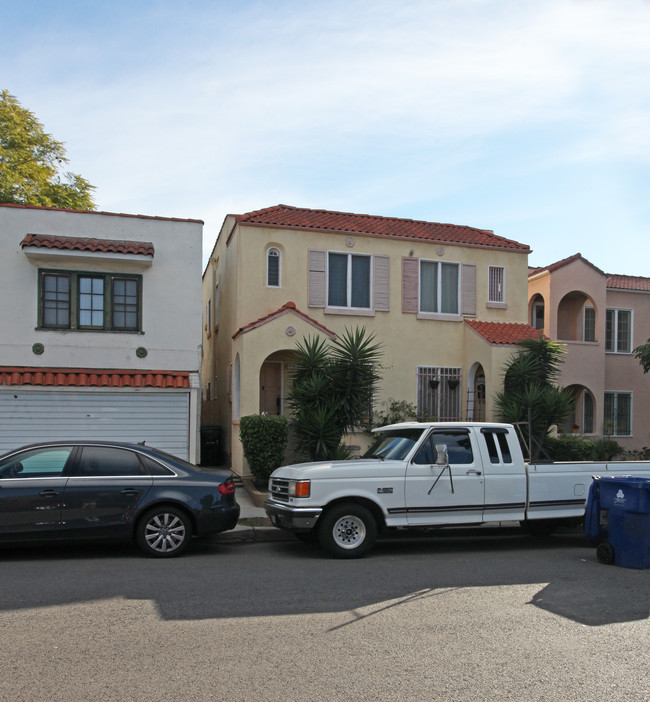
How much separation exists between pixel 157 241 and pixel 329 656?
12.2 m

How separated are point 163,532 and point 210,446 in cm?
1003

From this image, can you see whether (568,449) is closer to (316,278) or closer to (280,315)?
(316,278)

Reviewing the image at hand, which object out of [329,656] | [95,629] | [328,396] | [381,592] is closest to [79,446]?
[95,629]

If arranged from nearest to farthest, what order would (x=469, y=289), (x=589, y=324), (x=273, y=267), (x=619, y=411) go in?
(x=273, y=267) → (x=469, y=289) → (x=589, y=324) → (x=619, y=411)

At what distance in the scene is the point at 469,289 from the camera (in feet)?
65.3

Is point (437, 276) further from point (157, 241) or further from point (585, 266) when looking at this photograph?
point (157, 241)

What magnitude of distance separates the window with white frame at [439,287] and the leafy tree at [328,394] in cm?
437

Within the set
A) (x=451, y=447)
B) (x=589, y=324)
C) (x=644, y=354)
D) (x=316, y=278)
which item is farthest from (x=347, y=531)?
(x=589, y=324)

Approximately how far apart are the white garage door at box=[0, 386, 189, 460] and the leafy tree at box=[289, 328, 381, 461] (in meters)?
2.51

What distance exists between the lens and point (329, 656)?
18.0 ft

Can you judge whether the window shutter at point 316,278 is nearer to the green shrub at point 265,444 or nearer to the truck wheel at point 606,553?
the green shrub at point 265,444

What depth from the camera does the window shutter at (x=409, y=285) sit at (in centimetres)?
1931

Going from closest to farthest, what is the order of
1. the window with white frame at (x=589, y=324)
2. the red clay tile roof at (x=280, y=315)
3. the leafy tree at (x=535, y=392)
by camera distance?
the red clay tile roof at (x=280, y=315), the leafy tree at (x=535, y=392), the window with white frame at (x=589, y=324)

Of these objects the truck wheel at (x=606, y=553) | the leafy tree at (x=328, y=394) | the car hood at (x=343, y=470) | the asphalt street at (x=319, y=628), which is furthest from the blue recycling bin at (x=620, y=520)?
the leafy tree at (x=328, y=394)
